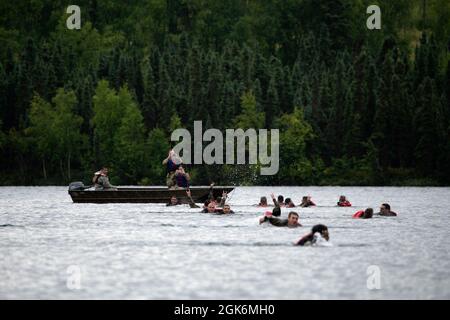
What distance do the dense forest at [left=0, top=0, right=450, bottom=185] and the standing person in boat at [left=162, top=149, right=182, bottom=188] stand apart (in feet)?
196

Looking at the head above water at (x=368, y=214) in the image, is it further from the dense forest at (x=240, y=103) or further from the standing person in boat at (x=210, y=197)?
the dense forest at (x=240, y=103)

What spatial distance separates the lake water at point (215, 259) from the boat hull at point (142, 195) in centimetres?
819

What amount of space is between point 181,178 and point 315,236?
964 inches

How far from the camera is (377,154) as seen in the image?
12062 centimetres

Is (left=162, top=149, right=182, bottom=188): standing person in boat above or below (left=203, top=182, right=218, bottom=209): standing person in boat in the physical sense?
above

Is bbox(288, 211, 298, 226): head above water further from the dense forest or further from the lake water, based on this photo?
the dense forest

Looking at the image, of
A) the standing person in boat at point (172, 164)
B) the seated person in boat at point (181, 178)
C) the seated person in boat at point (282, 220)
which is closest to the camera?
the seated person in boat at point (282, 220)

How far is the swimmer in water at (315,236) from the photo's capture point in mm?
35469

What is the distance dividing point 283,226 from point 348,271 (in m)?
15.8

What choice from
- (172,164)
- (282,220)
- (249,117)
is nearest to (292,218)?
(282,220)

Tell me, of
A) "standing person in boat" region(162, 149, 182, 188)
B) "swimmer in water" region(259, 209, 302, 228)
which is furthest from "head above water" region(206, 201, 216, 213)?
"swimmer in water" region(259, 209, 302, 228)

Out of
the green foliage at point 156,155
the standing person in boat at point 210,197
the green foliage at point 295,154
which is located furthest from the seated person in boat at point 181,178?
the green foliage at point 295,154

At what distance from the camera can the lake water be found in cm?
2567

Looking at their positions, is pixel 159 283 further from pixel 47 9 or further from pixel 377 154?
pixel 47 9
